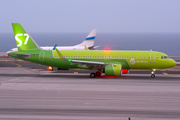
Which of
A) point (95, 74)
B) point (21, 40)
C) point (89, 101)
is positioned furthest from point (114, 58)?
point (89, 101)

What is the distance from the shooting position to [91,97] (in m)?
21.1

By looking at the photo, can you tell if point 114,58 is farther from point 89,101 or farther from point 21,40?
point 89,101

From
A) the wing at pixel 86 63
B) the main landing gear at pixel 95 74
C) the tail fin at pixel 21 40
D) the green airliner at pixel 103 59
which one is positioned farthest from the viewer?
the tail fin at pixel 21 40

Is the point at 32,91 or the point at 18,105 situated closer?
the point at 18,105

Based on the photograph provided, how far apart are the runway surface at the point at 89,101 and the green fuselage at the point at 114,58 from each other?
5669mm

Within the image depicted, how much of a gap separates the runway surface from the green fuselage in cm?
567

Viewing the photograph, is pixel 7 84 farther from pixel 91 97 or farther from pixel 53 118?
pixel 53 118

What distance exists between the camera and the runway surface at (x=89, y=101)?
53.8ft

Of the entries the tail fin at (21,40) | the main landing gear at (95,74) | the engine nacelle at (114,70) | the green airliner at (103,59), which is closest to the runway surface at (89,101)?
the engine nacelle at (114,70)

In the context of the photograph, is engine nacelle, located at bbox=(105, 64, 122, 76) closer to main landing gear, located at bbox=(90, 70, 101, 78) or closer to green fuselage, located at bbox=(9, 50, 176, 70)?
green fuselage, located at bbox=(9, 50, 176, 70)

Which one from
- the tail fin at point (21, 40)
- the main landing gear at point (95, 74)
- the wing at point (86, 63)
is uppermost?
the tail fin at point (21, 40)

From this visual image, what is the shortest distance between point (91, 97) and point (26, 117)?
21.9 feet

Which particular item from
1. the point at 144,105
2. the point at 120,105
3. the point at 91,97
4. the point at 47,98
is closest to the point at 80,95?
the point at 91,97

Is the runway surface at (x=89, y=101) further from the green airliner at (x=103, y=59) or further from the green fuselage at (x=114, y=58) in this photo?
the green fuselage at (x=114, y=58)
